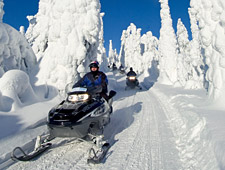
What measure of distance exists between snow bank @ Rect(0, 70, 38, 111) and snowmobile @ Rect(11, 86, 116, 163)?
2653mm

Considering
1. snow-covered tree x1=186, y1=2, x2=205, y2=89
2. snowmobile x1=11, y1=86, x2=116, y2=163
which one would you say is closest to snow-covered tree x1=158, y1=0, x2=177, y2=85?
snow-covered tree x1=186, y1=2, x2=205, y2=89

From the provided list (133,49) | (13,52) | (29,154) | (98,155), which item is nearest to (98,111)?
(98,155)

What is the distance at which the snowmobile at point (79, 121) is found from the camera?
3404 millimetres

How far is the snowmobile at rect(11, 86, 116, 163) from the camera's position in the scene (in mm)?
3404

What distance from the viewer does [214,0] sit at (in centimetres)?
699

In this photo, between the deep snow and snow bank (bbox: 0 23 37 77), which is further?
snow bank (bbox: 0 23 37 77)

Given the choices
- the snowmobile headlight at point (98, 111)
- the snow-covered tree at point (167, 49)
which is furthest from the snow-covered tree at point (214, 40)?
the snow-covered tree at point (167, 49)

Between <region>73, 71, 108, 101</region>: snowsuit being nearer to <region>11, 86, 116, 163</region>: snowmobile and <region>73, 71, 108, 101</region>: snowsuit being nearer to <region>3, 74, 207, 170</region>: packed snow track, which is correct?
<region>11, 86, 116, 163</region>: snowmobile

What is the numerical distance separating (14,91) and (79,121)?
3951 millimetres

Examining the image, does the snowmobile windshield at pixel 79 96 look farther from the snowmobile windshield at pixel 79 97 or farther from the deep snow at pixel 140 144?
the deep snow at pixel 140 144

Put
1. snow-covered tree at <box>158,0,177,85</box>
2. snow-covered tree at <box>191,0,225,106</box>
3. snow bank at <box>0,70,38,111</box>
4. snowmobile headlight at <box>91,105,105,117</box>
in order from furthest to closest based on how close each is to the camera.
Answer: snow-covered tree at <box>158,0,177,85</box> → snow-covered tree at <box>191,0,225,106</box> → snow bank at <box>0,70,38,111</box> → snowmobile headlight at <box>91,105,105,117</box>

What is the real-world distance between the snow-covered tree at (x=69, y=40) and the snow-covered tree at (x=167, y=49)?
59.1 feet

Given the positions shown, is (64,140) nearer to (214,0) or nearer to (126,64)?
(214,0)

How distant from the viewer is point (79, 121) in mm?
3494
